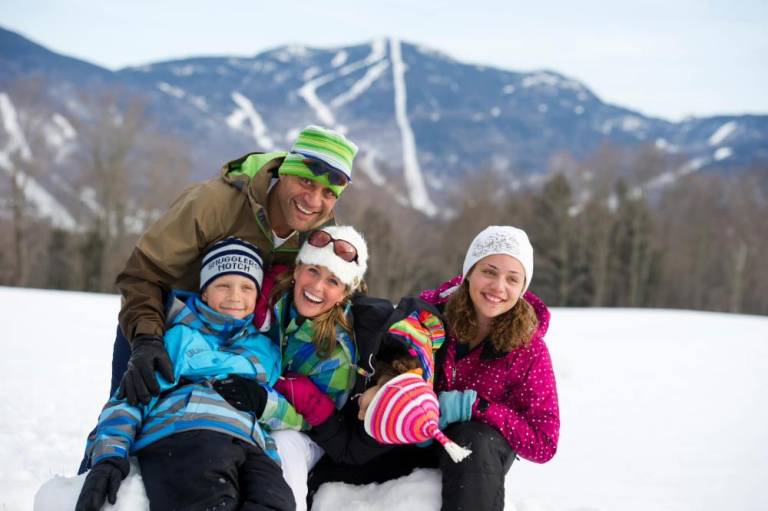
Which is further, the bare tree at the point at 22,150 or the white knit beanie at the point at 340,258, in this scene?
the bare tree at the point at 22,150

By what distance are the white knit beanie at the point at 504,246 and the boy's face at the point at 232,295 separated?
3.35ft

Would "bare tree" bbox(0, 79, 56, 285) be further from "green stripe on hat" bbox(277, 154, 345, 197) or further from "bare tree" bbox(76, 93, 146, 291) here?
"green stripe on hat" bbox(277, 154, 345, 197)

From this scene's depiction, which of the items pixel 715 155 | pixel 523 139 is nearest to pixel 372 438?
pixel 715 155

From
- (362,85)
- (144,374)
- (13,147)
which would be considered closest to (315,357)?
(144,374)

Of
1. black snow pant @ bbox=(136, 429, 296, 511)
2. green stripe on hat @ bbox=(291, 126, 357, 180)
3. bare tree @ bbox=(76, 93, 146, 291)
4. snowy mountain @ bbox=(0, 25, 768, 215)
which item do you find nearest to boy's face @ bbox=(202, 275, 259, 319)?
black snow pant @ bbox=(136, 429, 296, 511)

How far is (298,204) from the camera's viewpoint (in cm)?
307

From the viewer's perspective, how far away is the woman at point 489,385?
2516mm

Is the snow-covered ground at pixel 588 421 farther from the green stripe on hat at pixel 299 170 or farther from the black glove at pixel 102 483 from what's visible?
the green stripe on hat at pixel 299 170

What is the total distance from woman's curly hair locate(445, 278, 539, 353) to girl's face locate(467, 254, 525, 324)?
35 millimetres

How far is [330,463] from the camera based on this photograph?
2803 mm

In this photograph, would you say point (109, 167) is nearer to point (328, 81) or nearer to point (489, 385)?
point (489, 385)

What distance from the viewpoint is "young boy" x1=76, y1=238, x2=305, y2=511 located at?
7.14ft

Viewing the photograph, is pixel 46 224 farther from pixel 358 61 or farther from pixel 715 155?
pixel 358 61

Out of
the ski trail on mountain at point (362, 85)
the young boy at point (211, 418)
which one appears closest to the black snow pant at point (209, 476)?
the young boy at point (211, 418)
